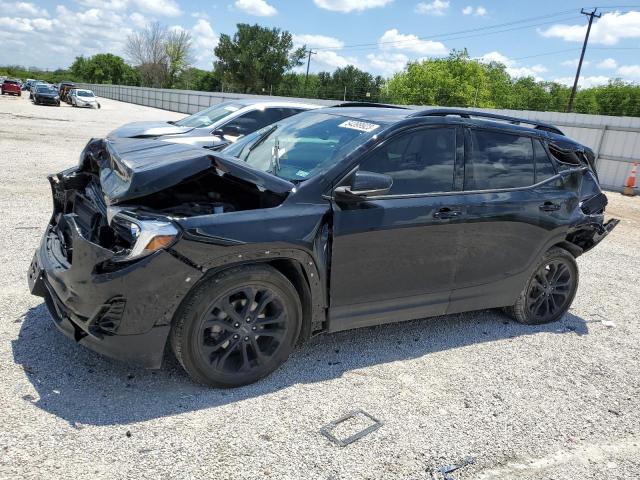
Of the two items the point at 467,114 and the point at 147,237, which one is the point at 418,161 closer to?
the point at 467,114

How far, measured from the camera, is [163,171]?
3.28m

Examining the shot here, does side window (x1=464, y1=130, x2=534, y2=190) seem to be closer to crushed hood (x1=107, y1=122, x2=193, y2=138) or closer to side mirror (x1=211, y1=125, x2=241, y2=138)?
side mirror (x1=211, y1=125, x2=241, y2=138)

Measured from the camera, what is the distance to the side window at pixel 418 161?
3.86 meters

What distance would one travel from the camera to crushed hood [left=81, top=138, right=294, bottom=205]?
327cm

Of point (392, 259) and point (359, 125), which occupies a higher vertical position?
point (359, 125)

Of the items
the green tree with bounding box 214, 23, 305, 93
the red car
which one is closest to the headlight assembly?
the red car

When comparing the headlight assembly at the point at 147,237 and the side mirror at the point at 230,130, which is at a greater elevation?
the side mirror at the point at 230,130

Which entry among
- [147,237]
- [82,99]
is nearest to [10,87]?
[82,99]

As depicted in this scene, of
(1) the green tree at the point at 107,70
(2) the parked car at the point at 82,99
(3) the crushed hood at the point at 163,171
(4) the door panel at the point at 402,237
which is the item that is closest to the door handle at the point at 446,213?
(4) the door panel at the point at 402,237

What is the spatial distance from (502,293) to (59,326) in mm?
3430

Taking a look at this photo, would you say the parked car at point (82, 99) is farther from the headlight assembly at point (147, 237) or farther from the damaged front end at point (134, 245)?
the headlight assembly at point (147, 237)

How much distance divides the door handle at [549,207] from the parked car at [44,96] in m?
40.2

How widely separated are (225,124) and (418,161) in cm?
662

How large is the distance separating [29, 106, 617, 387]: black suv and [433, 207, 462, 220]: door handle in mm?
10
